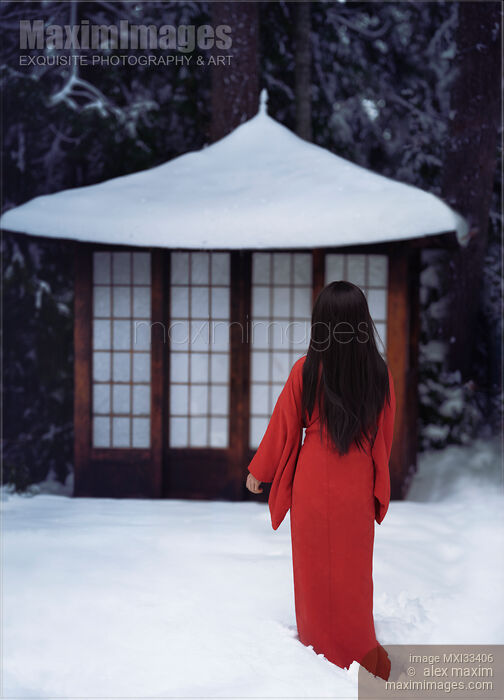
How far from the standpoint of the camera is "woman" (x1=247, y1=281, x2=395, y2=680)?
9.13 ft

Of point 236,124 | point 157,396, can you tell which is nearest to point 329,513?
point 157,396

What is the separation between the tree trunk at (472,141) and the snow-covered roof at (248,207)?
72.5 inches

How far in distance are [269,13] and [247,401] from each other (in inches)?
230

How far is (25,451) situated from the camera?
26.9ft

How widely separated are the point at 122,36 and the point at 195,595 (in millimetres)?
7221

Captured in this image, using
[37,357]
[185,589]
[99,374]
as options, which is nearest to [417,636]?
[185,589]

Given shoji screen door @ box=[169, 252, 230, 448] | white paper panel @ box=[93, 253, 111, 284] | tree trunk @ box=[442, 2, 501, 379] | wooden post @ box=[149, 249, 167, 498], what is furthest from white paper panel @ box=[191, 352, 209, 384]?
tree trunk @ box=[442, 2, 501, 379]

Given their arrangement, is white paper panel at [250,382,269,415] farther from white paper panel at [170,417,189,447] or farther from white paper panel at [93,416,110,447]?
white paper panel at [93,416,110,447]

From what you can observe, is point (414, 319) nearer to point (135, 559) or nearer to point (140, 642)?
point (135, 559)

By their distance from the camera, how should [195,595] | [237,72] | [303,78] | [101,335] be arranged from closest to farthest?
[195,595] → [101,335] → [237,72] → [303,78]

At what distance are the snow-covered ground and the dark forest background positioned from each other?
230 centimetres

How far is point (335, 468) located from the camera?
289cm

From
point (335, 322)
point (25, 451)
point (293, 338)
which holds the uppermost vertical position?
Answer: point (335, 322)

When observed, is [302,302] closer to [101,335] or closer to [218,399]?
[218,399]
